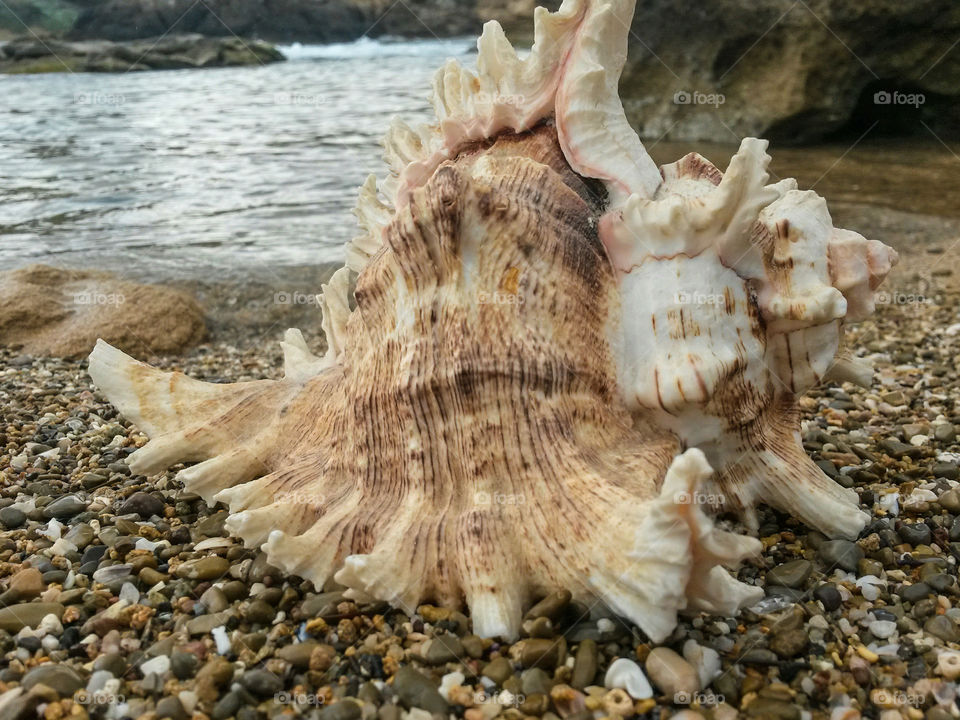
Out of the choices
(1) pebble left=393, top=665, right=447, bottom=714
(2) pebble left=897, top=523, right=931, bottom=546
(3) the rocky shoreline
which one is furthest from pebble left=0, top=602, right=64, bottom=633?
(3) the rocky shoreline

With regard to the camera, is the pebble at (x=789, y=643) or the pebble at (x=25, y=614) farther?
the pebble at (x=25, y=614)

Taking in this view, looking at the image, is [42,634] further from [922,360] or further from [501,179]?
[922,360]

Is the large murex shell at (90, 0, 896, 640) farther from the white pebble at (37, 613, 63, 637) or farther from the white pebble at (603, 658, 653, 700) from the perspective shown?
the white pebble at (37, 613, 63, 637)

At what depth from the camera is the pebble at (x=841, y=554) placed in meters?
2.50

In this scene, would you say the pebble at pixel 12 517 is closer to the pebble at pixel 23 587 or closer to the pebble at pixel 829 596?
the pebble at pixel 23 587

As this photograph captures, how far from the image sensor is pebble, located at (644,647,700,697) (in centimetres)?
192

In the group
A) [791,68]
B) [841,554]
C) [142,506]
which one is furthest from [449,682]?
[791,68]

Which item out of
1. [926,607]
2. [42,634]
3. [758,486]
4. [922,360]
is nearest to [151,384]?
[42,634]

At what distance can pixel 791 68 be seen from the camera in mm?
11070

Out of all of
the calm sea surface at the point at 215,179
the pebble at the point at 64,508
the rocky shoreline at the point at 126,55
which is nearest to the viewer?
the pebble at the point at 64,508

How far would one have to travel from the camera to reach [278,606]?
231cm

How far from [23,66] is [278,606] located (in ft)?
133

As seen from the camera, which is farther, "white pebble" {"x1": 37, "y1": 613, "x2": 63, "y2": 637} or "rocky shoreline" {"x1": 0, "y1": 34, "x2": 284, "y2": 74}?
"rocky shoreline" {"x1": 0, "y1": 34, "x2": 284, "y2": 74}

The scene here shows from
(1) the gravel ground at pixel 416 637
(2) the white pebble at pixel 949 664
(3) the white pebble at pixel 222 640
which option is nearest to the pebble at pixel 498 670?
(1) the gravel ground at pixel 416 637
